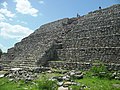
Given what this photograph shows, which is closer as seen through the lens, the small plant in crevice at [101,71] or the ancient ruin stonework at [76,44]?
the small plant in crevice at [101,71]

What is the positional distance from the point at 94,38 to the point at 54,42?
223 inches

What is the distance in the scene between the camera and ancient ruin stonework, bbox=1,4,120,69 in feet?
70.0

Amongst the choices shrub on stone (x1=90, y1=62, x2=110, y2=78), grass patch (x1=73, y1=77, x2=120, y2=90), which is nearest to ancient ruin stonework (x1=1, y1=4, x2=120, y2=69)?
shrub on stone (x1=90, y1=62, x2=110, y2=78)

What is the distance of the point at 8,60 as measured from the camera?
32344 mm

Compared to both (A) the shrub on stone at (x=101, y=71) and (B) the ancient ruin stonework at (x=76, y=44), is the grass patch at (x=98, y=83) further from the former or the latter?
(B) the ancient ruin stonework at (x=76, y=44)

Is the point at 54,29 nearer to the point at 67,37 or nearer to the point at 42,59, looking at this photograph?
the point at 67,37

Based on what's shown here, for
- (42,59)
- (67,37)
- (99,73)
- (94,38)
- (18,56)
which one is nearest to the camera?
(99,73)

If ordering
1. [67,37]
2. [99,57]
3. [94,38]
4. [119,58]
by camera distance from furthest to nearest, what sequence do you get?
[67,37] → [94,38] → [99,57] → [119,58]

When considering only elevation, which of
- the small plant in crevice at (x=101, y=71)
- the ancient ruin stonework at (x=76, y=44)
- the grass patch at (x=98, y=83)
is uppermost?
the ancient ruin stonework at (x=76, y=44)

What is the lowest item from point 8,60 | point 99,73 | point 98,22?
point 99,73

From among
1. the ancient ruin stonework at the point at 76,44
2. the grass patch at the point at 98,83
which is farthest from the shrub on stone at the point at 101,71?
the ancient ruin stonework at the point at 76,44

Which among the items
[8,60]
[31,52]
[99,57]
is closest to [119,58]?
[99,57]

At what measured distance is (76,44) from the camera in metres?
24.7

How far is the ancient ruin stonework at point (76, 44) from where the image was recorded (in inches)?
840
